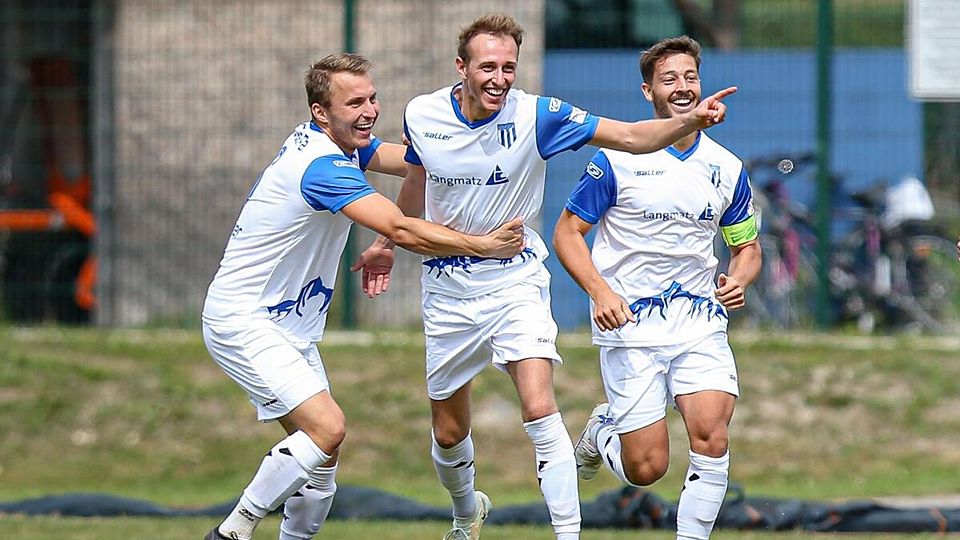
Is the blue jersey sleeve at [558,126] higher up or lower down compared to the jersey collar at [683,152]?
higher up

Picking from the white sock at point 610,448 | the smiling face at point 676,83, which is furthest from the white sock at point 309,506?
the smiling face at point 676,83

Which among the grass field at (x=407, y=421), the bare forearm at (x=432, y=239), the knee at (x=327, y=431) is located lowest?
the grass field at (x=407, y=421)

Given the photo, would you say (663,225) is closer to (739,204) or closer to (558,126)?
(739,204)

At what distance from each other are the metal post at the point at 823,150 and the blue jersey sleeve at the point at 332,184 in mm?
7354

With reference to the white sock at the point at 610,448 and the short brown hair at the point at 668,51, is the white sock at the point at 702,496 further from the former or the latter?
the short brown hair at the point at 668,51

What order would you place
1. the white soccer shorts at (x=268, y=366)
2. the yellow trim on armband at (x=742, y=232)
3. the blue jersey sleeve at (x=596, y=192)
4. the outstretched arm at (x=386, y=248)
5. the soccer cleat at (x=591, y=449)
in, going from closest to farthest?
the white soccer shorts at (x=268, y=366)
the blue jersey sleeve at (x=596, y=192)
the yellow trim on armband at (x=742, y=232)
the outstretched arm at (x=386, y=248)
the soccer cleat at (x=591, y=449)

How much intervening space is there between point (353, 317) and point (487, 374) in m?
1.70

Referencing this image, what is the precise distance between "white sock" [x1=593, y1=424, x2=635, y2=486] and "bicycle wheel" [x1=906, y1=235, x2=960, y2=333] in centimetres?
652

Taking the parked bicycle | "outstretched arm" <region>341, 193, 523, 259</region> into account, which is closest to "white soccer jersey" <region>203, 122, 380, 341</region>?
"outstretched arm" <region>341, 193, 523, 259</region>

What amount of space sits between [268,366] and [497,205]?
1246mm

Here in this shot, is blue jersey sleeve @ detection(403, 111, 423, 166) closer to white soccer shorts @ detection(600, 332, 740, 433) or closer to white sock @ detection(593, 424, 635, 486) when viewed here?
white soccer shorts @ detection(600, 332, 740, 433)

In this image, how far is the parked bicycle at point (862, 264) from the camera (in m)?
13.5

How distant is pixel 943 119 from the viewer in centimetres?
1377

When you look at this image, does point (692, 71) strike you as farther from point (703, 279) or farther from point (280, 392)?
point (280, 392)
